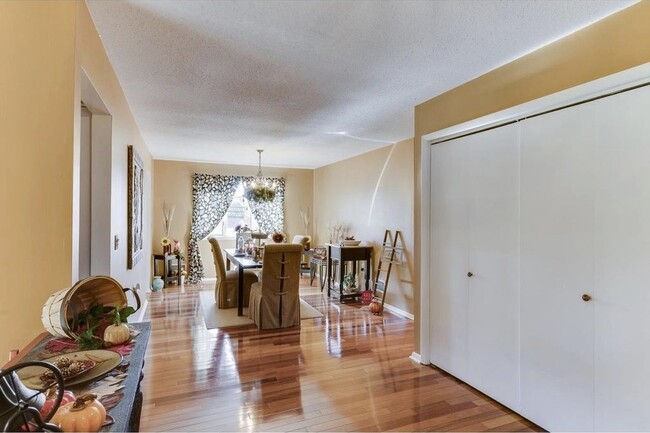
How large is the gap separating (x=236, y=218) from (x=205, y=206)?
72 centimetres

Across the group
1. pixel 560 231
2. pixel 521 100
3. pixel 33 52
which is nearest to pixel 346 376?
pixel 560 231

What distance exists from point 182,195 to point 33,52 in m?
5.53

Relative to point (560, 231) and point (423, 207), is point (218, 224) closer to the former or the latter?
point (423, 207)

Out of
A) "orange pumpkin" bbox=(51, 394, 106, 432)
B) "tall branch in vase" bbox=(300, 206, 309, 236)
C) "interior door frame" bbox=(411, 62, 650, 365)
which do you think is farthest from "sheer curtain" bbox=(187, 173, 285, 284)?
"orange pumpkin" bbox=(51, 394, 106, 432)

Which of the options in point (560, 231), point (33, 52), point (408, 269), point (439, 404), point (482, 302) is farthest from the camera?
point (408, 269)

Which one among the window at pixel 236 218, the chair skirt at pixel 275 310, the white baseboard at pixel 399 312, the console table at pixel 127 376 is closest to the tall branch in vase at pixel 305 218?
the window at pixel 236 218

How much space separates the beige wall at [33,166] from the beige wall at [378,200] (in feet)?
13.1

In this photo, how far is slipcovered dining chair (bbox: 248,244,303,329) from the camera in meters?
4.17

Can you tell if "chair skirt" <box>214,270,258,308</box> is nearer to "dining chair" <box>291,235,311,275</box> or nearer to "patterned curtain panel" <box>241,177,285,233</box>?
"dining chair" <box>291,235,311,275</box>

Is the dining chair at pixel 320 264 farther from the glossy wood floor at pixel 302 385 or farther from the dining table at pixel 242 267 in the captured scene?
the glossy wood floor at pixel 302 385

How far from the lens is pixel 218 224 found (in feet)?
23.8

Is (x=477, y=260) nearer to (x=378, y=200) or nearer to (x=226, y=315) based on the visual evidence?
(x=378, y=200)

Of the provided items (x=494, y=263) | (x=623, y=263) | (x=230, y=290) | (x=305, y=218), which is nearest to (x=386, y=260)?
(x=230, y=290)

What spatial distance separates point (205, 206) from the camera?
707 cm
